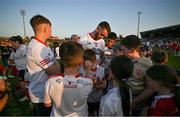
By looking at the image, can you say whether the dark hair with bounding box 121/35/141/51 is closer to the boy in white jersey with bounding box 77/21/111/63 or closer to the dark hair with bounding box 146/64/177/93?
the dark hair with bounding box 146/64/177/93

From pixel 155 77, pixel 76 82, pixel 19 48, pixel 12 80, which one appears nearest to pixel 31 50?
pixel 76 82

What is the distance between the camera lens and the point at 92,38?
7.10m

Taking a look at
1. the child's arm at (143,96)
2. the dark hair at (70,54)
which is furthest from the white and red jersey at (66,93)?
the child's arm at (143,96)

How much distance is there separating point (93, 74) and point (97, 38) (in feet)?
6.55

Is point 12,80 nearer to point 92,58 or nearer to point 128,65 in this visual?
point 92,58

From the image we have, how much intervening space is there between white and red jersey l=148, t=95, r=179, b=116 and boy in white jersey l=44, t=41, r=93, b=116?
884 millimetres

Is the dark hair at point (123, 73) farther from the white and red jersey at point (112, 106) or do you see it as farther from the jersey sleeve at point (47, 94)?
the jersey sleeve at point (47, 94)

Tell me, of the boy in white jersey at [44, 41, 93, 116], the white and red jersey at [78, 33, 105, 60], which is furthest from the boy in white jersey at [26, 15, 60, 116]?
the white and red jersey at [78, 33, 105, 60]

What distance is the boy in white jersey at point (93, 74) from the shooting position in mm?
5184

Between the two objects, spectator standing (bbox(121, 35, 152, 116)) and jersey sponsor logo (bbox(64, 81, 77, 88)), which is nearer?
jersey sponsor logo (bbox(64, 81, 77, 88))

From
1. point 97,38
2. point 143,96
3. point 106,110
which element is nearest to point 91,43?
point 97,38

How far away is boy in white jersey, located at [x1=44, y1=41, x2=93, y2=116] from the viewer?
3.63 metres

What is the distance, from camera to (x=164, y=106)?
3.52 metres

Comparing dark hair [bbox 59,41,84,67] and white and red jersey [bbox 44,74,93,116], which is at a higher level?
dark hair [bbox 59,41,84,67]
